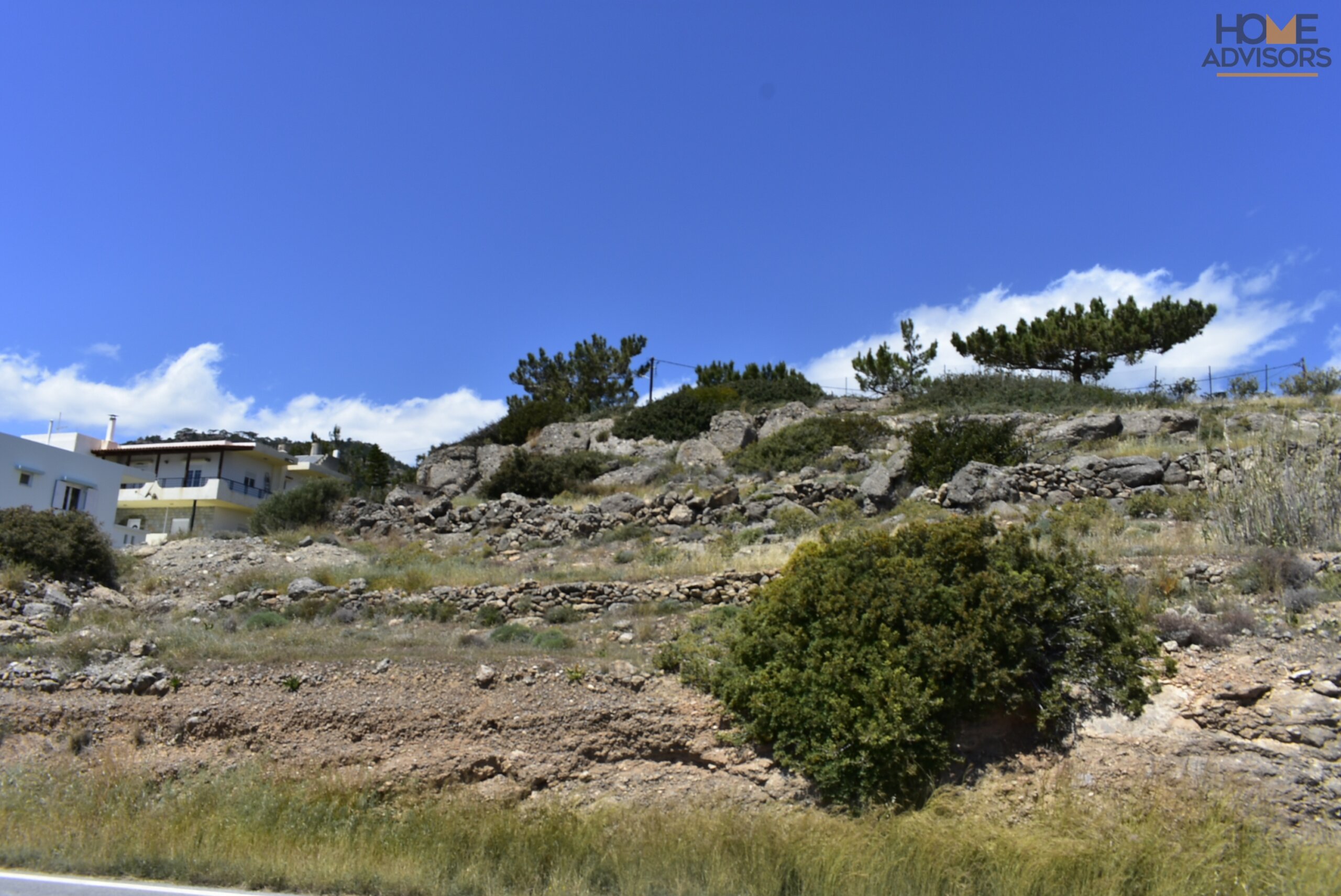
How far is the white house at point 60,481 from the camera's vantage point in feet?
96.9

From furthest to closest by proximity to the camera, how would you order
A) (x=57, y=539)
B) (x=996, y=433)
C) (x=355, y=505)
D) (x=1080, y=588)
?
(x=355, y=505)
(x=996, y=433)
(x=57, y=539)
(x=1080, y=588)

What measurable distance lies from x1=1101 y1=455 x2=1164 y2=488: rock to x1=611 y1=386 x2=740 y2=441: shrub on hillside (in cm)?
1949

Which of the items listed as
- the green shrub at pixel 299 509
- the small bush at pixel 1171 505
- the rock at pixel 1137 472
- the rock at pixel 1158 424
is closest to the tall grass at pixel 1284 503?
the small bush at pixel 1171 505

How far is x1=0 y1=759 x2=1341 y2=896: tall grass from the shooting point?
675 centimetres

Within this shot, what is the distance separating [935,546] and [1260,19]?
475 inches

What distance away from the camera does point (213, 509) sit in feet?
138

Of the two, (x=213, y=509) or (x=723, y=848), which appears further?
(x=213, y=509)

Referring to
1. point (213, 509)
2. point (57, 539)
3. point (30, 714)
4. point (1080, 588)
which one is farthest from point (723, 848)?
point (213, 509)

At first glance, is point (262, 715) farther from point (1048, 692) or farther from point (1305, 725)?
point (1305, 725)

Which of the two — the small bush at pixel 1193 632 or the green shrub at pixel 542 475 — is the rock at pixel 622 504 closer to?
the green shrub at pixel 542 475

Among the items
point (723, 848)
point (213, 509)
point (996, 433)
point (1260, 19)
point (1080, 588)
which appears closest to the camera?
point (723, 848)

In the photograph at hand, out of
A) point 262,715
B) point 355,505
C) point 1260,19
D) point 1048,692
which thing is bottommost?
point 262,715

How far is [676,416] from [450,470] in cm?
1041

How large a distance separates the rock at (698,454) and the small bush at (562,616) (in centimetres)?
1786
